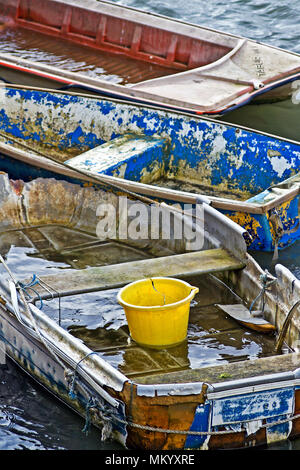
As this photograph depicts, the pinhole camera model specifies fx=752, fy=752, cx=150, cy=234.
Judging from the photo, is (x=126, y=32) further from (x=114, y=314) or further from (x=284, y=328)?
(x=284, y=328)

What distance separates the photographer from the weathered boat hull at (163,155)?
7418 mm

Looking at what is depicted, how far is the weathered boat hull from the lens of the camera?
7418mm

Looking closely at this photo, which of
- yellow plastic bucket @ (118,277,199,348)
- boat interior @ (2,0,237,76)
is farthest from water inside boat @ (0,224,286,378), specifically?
boat interior @ (2,0,237,76)

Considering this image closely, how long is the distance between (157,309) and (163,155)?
359 cm

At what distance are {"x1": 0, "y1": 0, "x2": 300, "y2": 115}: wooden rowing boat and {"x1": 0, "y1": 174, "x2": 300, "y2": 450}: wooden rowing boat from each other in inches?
90.0

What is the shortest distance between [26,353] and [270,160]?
363cm

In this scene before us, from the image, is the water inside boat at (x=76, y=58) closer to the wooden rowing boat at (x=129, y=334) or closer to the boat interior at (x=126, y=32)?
the boat interior at (x=126, y=32)

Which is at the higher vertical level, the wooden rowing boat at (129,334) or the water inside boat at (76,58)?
the water inside boat at (76,58)

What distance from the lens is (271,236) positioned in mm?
7453

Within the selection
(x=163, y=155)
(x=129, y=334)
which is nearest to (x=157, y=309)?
(x=129, y=334)

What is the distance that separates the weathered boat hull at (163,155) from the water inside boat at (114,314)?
72 cm
